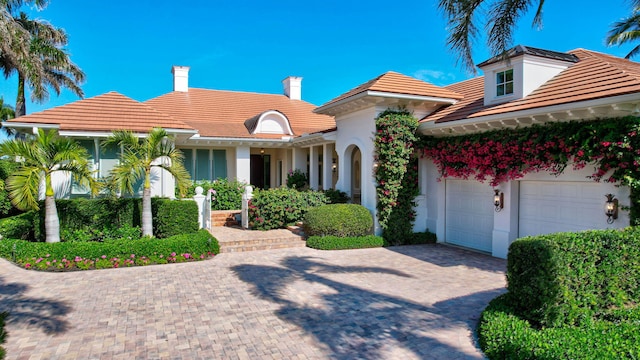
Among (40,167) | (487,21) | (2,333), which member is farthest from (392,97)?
(2,333)

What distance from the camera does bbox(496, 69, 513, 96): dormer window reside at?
439 inches

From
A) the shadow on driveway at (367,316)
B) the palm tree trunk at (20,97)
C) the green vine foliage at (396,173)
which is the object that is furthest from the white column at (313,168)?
the palm tree trunk at (20,97)

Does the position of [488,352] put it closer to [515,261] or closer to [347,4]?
[515,261]

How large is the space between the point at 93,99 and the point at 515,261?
562 inches

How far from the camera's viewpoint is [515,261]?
5.69 meters

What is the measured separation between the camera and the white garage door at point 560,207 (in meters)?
8.64

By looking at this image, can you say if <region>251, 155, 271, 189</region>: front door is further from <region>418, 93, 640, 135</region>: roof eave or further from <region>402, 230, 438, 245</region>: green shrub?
<region>418, 93, 640, 135</region>: roof eave

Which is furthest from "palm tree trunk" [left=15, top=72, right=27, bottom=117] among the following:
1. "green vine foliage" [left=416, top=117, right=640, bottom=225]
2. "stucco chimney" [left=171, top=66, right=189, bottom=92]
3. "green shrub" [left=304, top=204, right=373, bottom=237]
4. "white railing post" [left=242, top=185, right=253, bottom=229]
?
"green vine foliage" [left=416, top=117, right=640, bottom=225]

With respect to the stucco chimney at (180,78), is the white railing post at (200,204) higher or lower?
lower

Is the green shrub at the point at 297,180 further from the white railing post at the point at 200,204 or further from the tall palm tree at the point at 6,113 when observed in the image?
the tall palm tree at the point at 6,113

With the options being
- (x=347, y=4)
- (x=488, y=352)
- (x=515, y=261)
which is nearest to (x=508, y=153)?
(x=515, y=261)

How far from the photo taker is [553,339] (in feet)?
16.1

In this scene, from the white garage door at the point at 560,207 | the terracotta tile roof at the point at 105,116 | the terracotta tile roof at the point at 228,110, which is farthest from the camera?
the terracotta tile roof at the point at 228,110

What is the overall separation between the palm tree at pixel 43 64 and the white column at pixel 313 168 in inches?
439
